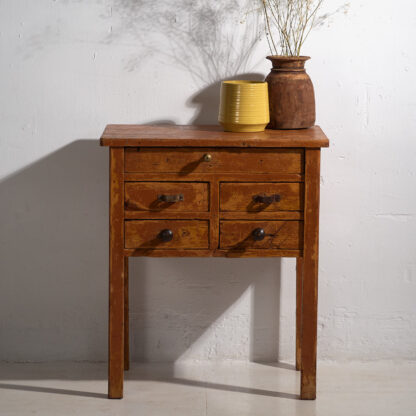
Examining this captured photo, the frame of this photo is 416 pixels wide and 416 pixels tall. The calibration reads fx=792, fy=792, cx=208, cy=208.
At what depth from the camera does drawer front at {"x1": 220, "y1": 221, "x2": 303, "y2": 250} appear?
9.24ft

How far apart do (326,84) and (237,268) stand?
2.76ft

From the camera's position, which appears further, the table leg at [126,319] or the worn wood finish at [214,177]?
the table leg at [126,319]

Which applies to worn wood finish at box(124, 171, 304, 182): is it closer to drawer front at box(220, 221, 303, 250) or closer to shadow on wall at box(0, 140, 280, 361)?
drawer front at box(220, 221, 303, 250)

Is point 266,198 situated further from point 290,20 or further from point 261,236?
point 290,20

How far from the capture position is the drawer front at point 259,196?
2.80m

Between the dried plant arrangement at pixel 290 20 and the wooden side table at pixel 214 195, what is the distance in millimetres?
485

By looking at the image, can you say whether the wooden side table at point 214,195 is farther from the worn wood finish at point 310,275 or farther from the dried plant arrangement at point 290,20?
the dried plant arrangement at point 290,20

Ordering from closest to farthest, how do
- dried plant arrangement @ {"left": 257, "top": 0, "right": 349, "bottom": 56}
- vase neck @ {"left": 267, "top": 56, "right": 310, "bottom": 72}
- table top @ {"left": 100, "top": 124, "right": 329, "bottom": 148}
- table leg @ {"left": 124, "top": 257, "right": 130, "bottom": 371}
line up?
table top @ {"left": 100, "top": 124, "right": 329, "bottom": 148}, vase neck @ {"left": 267, "top": 56, "right": 310, "bottom": 72}, dried plant arrangement @ {"left": 257, "top": 0, "right": 349, "bottom": 56}, table leg @ {"left": 124, "top": 257, "right": 130, "bottom": 371}

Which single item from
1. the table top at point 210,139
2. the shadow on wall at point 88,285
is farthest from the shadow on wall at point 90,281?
the table top at point 210,139

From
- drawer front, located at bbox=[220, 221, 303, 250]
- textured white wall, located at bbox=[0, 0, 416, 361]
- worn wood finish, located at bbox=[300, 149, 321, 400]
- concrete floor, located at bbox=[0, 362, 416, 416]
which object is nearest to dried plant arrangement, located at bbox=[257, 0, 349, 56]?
textured white wall, located at bbox=[0, 0, 416, 361]

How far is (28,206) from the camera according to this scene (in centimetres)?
326

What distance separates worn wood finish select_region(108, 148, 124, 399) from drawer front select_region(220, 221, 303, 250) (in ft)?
1.21

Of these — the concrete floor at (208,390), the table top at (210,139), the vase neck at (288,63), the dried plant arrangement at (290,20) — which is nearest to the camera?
the table top at (210,139)

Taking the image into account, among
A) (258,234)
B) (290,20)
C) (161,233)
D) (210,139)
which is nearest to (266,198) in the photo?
(258,234)
